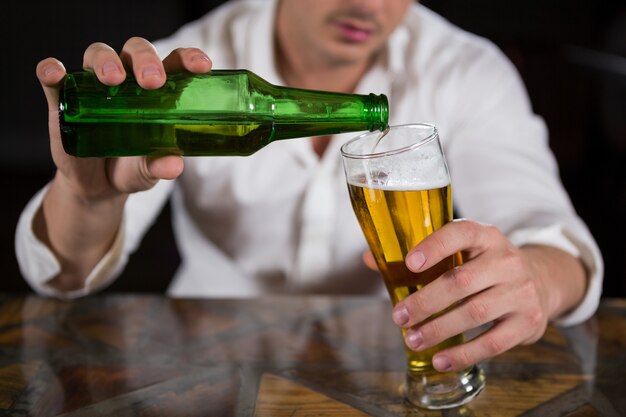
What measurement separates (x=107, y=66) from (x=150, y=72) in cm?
4

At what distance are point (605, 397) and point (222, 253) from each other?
91 centimetres

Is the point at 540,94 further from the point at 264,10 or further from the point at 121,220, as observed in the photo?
the point at 121,220

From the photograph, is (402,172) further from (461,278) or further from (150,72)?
(150,72)

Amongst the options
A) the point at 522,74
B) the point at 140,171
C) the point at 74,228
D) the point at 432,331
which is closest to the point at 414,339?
the point at 432,331

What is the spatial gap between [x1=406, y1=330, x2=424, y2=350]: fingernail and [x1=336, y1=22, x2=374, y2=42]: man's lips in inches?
27.1

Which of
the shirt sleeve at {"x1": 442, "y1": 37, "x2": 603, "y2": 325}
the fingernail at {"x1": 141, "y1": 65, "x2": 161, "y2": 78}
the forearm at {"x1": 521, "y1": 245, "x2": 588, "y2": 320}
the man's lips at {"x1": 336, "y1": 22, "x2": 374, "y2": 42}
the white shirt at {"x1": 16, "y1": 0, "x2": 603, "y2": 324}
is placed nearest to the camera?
the fingernail at {"x1": 141, "y1": 65, "x2": 161, "y2": 78}

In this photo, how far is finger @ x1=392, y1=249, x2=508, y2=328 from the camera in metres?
0.75

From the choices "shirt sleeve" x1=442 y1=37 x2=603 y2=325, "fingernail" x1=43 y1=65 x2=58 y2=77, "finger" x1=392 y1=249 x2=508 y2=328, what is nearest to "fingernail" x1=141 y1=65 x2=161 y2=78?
"fingernail" x1=43 y1=65 x2=58 y2=77

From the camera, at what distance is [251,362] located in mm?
893

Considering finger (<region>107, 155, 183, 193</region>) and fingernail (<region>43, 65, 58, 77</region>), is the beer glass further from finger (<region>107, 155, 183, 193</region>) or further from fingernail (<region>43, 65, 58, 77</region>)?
fingernail (<region>43, 65, 58, 77</region>)

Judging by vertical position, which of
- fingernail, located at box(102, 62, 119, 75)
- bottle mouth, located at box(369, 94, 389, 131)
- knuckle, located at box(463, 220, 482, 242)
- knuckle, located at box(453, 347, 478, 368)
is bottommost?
knuckle, located at box(453, 347, 478, 368)

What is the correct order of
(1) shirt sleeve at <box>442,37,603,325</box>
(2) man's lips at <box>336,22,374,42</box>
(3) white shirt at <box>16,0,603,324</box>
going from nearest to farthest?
(1) shirt sleeve at <box>442,37,603,325</box>, (2) man's lips at <box>336,22,374,42</box>, (3) white shirt at <box>16,0,603,324</box>

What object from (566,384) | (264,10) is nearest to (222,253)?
(264,10)

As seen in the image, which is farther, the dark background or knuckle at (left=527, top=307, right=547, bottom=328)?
the dark background
